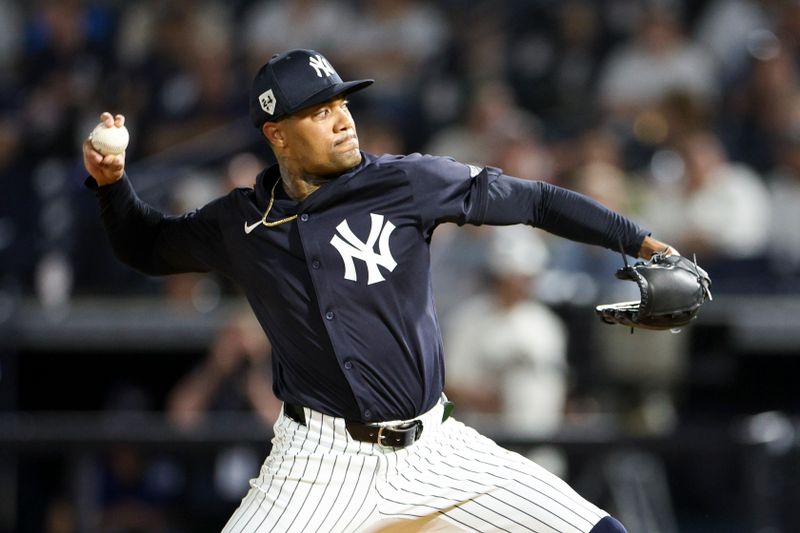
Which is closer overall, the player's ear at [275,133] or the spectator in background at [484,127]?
the player's ear at [275,133]

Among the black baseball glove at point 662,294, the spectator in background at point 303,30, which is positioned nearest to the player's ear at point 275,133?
the black baseball glove at point 662,294

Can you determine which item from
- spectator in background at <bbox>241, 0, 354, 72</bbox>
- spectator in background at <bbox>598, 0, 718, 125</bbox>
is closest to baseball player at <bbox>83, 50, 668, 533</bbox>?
spectator in background at <bbox>598, 0, 718, 125</bbox>

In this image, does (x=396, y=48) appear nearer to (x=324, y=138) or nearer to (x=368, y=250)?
(x=324, y=138)

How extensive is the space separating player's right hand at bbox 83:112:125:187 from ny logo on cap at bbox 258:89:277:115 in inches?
18.8

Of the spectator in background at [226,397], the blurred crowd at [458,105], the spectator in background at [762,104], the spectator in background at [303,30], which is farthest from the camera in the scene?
the spectator in background at [303,30]

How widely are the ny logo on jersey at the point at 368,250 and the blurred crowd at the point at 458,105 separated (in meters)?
3.72

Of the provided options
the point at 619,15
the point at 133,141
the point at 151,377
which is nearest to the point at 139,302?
the point at 151,377

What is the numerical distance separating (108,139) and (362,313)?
3.17 ft

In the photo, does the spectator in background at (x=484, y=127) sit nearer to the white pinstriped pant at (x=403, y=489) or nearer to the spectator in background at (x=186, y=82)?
the spectator in background at (x=186, y=82)

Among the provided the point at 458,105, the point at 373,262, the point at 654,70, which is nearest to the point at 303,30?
the point at 458,105

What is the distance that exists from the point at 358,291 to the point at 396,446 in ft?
1.57

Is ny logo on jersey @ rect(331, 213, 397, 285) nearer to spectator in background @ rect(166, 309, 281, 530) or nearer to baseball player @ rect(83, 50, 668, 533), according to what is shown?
baseball player @ rect(83, 50, 668, 533)

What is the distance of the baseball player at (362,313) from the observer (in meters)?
4.00

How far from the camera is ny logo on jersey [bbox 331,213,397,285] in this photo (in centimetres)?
405
